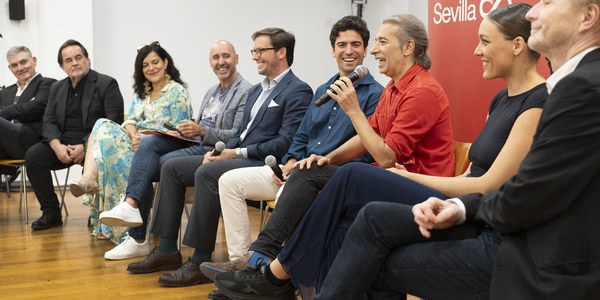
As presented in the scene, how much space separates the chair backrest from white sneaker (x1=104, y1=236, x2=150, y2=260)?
7.06 ft

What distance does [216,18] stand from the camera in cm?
761

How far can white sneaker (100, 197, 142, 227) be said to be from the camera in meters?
4.03

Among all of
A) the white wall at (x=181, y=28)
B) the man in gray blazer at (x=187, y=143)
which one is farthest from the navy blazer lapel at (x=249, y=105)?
the white wall at (x=181, y=28)

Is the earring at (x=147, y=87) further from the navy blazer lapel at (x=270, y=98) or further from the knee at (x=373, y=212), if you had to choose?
the knee at (x=373, y=212)

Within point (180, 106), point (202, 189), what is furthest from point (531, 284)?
point (180, 106)

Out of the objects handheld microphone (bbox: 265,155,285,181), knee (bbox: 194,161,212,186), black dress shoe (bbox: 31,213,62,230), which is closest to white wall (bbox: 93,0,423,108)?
black dress shoe (bbox: 31,213,62,230)

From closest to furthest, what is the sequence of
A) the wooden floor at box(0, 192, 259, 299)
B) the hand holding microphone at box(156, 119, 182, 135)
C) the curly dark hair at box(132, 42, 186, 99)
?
the wooden floor at box(0, 192, 259, 299), the hand holding microphone at box(156, 119, 182, 135), the curly dark hair at box(132, 42, 186, 99)

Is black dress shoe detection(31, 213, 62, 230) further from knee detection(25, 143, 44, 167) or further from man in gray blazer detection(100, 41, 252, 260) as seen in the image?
man in gray blazer detection(100, 41, 252, 260)

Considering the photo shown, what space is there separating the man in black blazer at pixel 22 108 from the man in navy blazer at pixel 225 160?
196 centimetres

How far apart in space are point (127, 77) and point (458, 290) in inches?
232

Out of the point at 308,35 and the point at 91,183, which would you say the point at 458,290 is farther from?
the point at 308,35

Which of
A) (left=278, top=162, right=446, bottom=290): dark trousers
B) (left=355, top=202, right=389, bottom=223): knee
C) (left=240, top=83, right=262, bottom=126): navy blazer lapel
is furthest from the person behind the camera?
(left=240, top=83, right=262, bottom=126): navy blazer lapel

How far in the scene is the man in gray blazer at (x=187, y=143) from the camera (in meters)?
4.29

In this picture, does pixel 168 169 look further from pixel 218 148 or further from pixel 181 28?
pixel 181 28
